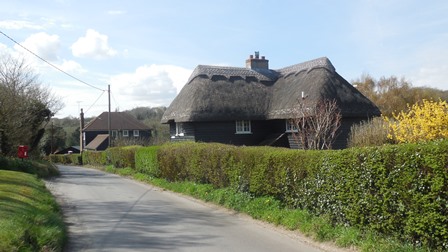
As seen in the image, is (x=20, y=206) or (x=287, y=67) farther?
(x=287, y=67)

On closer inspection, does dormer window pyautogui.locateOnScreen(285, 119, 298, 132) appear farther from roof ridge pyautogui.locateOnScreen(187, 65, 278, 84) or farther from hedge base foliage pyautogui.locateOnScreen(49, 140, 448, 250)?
hedge base foliage pyautogui.locateOnScreen(49, 140, 448, 250)

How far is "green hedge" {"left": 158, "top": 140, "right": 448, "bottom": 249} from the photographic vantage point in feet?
22.5

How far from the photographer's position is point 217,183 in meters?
15.2

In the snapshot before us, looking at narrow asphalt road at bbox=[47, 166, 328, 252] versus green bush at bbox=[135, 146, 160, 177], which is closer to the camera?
narrow asphalt road at bbox=[47, 166, 328, 252]

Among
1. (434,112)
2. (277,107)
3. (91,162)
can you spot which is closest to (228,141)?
Answer: (277,107)

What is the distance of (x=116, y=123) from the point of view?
7888 cm

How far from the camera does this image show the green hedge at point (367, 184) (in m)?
6.85

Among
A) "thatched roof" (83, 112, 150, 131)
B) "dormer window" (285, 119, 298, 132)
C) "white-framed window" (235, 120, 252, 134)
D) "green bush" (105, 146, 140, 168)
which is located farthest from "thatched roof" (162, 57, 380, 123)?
"thatched roof" (83, 112, 150, 131)

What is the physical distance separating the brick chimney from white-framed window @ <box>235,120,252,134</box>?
6565 millimetres

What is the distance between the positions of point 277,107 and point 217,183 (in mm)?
15857

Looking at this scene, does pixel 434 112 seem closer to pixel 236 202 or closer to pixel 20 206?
pixel 236 202

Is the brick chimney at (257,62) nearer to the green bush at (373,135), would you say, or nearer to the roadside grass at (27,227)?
the green bush at (373,135)

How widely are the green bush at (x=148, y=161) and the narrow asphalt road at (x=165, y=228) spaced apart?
6508 millimetres

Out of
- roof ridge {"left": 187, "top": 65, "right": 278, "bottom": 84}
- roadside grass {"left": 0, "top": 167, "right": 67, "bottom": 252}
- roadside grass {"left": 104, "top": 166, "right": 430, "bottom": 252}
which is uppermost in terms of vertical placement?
roof ridge {"left": 187, "top": 65, "right": 278, "bottom": 84}
